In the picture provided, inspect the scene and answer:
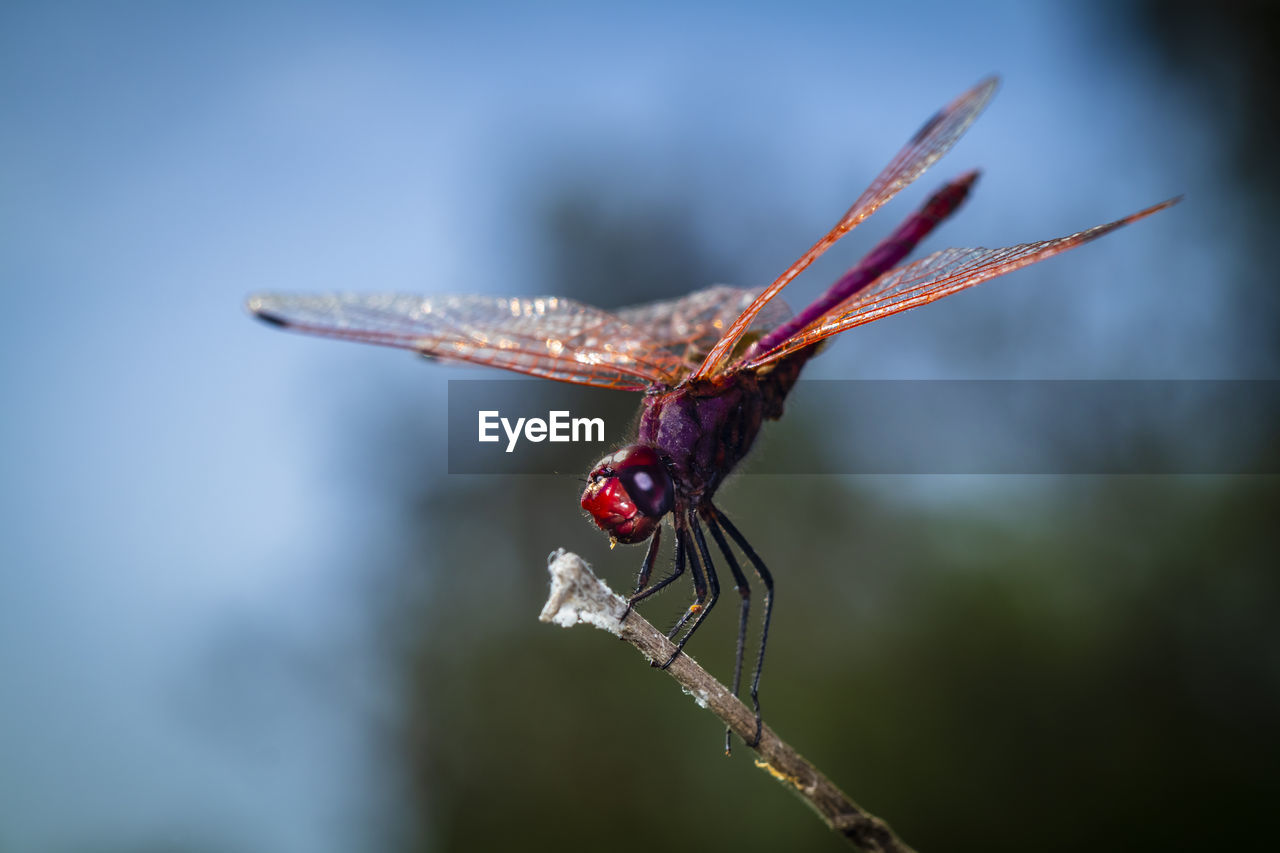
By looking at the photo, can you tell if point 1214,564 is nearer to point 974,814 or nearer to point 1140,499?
point 1140,499

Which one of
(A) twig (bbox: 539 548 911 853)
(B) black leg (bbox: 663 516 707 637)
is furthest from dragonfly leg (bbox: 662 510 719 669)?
(A) twig (bbox: 539 548 911 853)

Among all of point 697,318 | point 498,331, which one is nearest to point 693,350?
point 697,318

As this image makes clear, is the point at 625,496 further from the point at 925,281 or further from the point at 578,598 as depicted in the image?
the point at 925,281

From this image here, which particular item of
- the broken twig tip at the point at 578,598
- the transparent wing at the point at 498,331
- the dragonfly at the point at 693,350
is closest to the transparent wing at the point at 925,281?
the dragonfly at the point at 693,350

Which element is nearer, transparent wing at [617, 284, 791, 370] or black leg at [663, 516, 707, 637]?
black leg at [663, 516, 707, 637]

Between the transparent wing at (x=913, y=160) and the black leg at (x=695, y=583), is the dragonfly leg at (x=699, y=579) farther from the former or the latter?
the transparent wing at (x=913, y=160)

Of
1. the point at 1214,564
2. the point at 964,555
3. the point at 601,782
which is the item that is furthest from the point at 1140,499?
the point at 601,782

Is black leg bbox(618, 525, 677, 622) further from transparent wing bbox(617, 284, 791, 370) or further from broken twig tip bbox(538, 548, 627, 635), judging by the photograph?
transparent wing bbox(617, 284, 791, 370)
